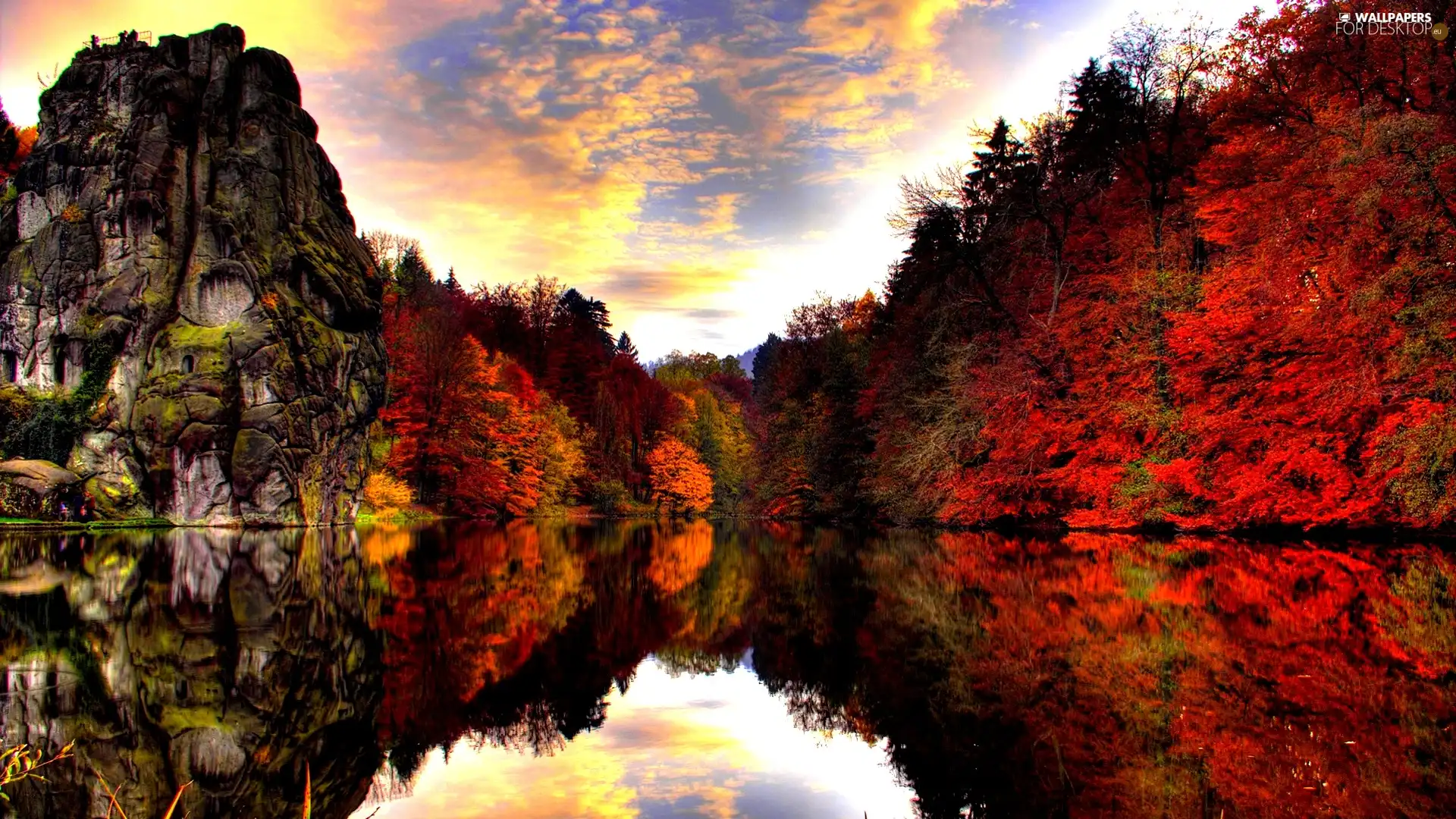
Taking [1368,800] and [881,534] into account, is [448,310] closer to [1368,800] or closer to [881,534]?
[881,534]

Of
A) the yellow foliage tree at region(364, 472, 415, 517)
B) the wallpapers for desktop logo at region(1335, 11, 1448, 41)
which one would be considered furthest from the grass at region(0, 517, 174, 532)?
the wallpapers for desktop logo at region(1335, 11, 1448, 41)

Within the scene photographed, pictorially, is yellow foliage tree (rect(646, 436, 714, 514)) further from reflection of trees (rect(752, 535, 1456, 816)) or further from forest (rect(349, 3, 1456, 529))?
reflection of trees (rect(752, 535, 1456, 816))

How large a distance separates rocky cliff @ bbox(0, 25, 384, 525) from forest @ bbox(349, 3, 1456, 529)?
10.8 metres

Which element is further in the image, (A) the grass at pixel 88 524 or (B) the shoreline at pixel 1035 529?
(A) the grass at pixel 88 524

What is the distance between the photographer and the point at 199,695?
19.6 ft

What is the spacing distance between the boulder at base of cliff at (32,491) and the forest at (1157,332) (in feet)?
47.7

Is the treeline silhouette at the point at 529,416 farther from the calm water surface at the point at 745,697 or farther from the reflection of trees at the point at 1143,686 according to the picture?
the reflection of trees at the point at 1143,686

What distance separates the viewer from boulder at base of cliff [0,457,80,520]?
27797mm

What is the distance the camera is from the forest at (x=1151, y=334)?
52.4ft

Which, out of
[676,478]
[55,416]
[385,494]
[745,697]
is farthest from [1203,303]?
[676,478]

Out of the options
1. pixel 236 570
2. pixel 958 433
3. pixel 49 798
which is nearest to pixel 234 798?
pixel 49 798

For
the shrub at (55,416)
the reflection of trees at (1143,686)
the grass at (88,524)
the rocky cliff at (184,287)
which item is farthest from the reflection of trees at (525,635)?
the shrub at (55,416)

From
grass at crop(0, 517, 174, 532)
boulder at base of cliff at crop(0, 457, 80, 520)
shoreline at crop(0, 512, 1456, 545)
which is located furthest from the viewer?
boulder at base of cliff at crop(0, 457, 80, 520)

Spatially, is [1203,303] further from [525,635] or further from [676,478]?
[676,478]
